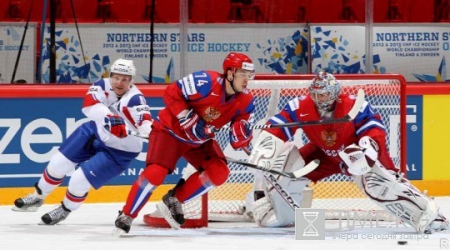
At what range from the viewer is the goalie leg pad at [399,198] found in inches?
262

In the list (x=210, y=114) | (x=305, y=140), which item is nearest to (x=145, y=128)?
(x=210, y=114)

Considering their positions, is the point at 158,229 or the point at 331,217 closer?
the point at 158,229

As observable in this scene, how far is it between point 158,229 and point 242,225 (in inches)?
22.3

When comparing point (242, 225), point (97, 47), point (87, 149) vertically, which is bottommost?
point (242, 225)

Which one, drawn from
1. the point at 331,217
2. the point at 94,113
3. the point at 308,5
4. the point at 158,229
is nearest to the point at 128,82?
the point at 94,113

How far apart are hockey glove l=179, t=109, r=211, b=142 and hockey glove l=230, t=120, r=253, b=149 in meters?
0.19

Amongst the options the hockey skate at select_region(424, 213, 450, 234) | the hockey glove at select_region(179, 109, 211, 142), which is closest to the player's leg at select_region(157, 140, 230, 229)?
the hockey glove at select_region(179, 109, 211, 142)

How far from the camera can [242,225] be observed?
23.7 feet

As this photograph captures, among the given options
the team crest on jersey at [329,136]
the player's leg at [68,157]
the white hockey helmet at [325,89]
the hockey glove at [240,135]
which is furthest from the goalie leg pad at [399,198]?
the player's leg at [68,157]

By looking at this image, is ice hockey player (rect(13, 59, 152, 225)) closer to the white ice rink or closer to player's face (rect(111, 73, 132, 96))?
player's face (rect(111, 73, 132, 96))

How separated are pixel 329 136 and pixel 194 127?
29.6 inches

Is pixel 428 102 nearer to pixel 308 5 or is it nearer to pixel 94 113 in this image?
pixel 308 5

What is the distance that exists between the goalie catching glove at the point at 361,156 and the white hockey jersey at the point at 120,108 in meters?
1.22

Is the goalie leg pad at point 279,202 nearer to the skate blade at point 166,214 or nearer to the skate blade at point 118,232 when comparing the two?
the skate blade at point 166,214
